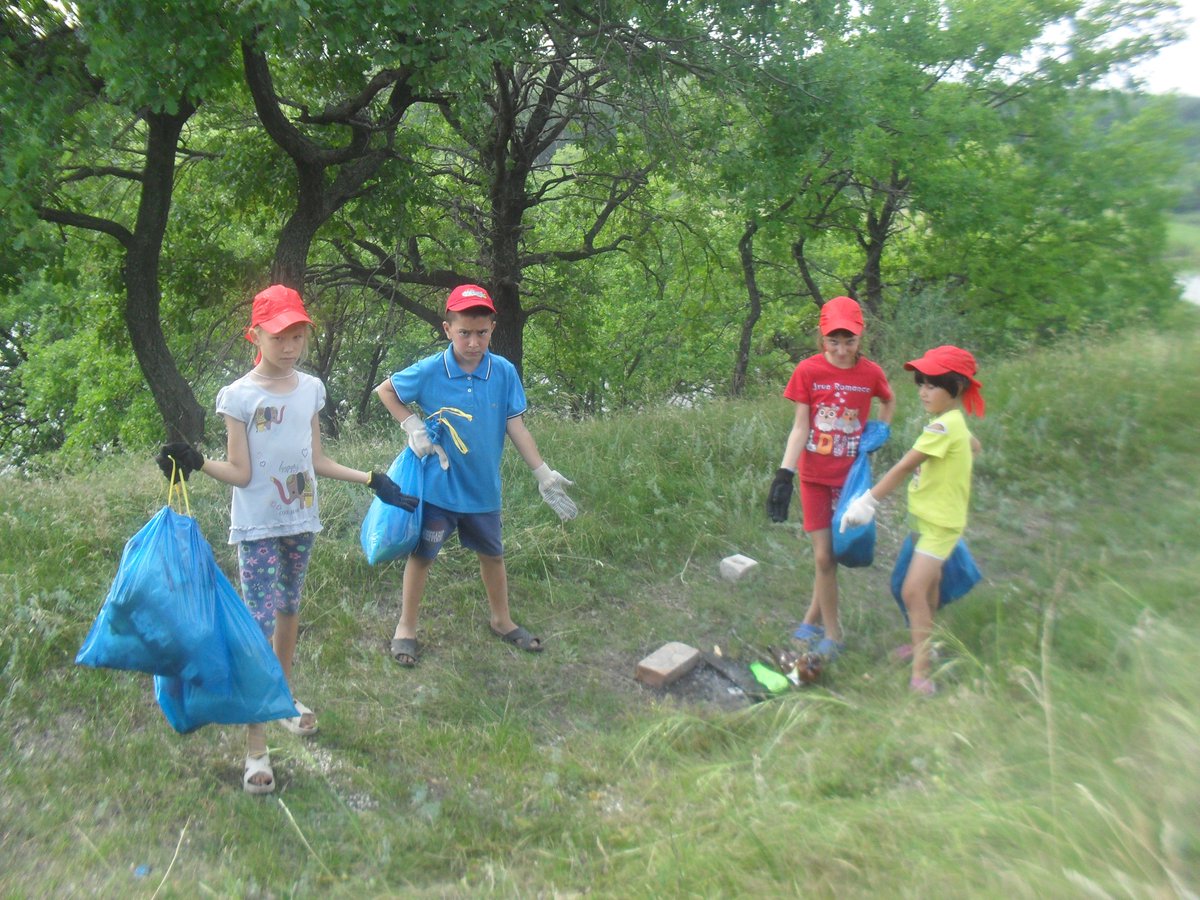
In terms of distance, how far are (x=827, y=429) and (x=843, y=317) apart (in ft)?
1.71

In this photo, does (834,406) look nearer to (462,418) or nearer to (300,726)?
(462,418)

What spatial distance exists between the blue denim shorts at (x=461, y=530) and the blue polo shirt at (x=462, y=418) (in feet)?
0.20

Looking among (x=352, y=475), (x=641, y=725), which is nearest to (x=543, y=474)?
(x=352, y=475)

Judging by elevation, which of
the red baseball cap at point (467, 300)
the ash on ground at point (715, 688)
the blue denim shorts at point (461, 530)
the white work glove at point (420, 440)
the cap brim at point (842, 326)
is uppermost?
the red baseball cap at point (467, 300)

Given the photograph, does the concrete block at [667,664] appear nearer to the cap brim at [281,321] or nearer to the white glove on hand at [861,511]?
the white glove on hand at [861,511]

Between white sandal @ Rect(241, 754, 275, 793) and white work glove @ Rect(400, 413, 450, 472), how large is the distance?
4.67ft

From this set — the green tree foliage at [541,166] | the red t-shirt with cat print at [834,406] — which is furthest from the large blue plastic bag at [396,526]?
the green tree foliage at [541,166]

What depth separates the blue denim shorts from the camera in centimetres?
430

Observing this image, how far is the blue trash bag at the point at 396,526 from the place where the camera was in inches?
164

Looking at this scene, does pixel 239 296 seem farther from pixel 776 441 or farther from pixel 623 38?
pixel 776 441

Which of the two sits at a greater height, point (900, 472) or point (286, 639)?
point (900, 472)

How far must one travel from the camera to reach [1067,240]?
1340 centimetres

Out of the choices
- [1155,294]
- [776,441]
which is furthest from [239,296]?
[1155,294]

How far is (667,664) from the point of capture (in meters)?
4.41
